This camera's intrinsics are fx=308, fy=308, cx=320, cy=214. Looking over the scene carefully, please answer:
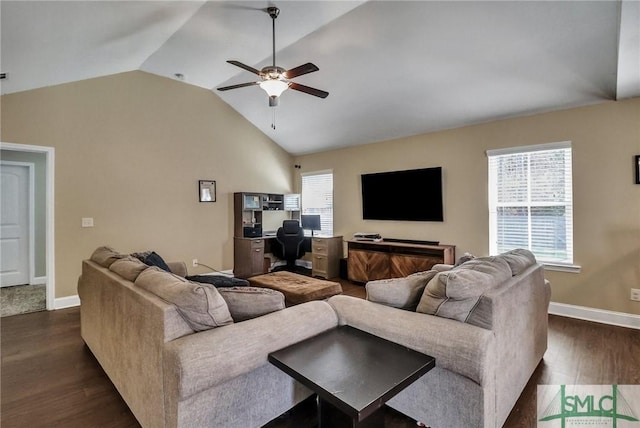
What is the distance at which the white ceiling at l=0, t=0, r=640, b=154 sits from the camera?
2600mm

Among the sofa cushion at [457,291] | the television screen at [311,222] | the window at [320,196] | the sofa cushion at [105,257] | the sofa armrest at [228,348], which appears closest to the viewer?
the sofa armrest at [228,348]

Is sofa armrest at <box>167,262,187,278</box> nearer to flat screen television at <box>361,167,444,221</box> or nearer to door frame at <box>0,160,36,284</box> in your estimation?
flat screen television at <box>361,167,444,221</box>

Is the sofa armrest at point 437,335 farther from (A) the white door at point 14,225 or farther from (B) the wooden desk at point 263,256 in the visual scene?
(A) the white door at point 14,225

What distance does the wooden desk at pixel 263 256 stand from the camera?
5.61 meters

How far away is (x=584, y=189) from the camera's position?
11.8 ft

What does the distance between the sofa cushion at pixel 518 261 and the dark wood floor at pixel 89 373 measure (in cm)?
85

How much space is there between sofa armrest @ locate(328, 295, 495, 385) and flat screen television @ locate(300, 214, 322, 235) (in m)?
4.35

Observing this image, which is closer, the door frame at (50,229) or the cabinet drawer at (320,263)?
the door frame at (50,229)

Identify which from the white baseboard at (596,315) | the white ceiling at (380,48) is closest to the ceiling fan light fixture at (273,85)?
the white ceiling at (380,48)

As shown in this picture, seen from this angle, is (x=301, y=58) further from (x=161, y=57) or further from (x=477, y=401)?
(x=477, y=401)

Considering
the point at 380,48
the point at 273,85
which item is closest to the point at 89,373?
the point at 273,85

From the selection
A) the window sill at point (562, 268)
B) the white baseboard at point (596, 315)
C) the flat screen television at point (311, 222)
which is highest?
the flat screen television at point (311, 222)

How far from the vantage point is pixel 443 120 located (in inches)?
178

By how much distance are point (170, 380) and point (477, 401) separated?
1.44 m
